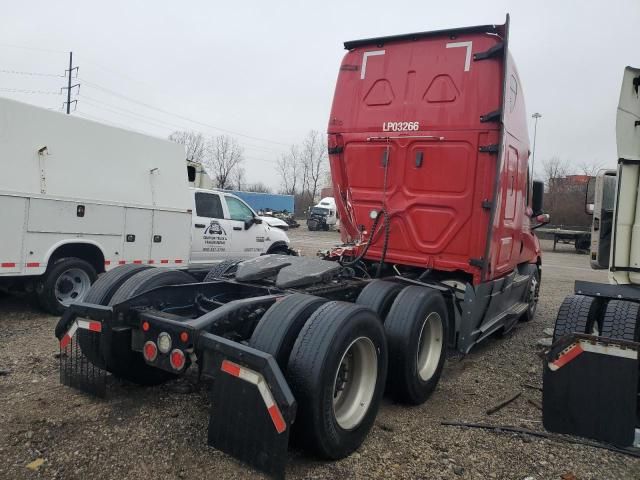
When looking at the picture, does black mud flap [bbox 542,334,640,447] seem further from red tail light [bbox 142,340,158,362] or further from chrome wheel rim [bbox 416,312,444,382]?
red tail light [bbox 142,340,158,362]

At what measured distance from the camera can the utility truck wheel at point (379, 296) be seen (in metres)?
4.25

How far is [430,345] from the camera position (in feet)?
15.2

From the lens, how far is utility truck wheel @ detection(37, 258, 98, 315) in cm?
657

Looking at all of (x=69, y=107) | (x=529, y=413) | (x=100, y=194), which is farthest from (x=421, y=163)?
(x=69, y=107)

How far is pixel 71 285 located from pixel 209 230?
2.78 meters

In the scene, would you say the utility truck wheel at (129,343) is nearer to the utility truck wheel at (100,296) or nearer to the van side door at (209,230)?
the utility truck wheel at (100,296)

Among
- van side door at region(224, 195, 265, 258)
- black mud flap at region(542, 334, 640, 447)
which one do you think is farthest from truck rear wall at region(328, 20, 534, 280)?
van side door at region(224, 195, 265, 258)

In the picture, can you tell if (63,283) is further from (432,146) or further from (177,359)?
(432,146)

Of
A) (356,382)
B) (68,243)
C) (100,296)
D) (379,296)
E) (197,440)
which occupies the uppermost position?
(68,243)

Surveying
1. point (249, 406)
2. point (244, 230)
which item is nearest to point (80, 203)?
point (244, 230)

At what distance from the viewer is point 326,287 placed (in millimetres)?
4473

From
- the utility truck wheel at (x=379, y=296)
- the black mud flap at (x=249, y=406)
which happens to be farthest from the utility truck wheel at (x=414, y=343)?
the black mud flap at (x=249, y=406)

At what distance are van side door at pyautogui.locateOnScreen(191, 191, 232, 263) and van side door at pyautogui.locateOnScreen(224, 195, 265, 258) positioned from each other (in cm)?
16

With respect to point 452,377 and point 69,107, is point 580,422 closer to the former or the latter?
point 452,377
